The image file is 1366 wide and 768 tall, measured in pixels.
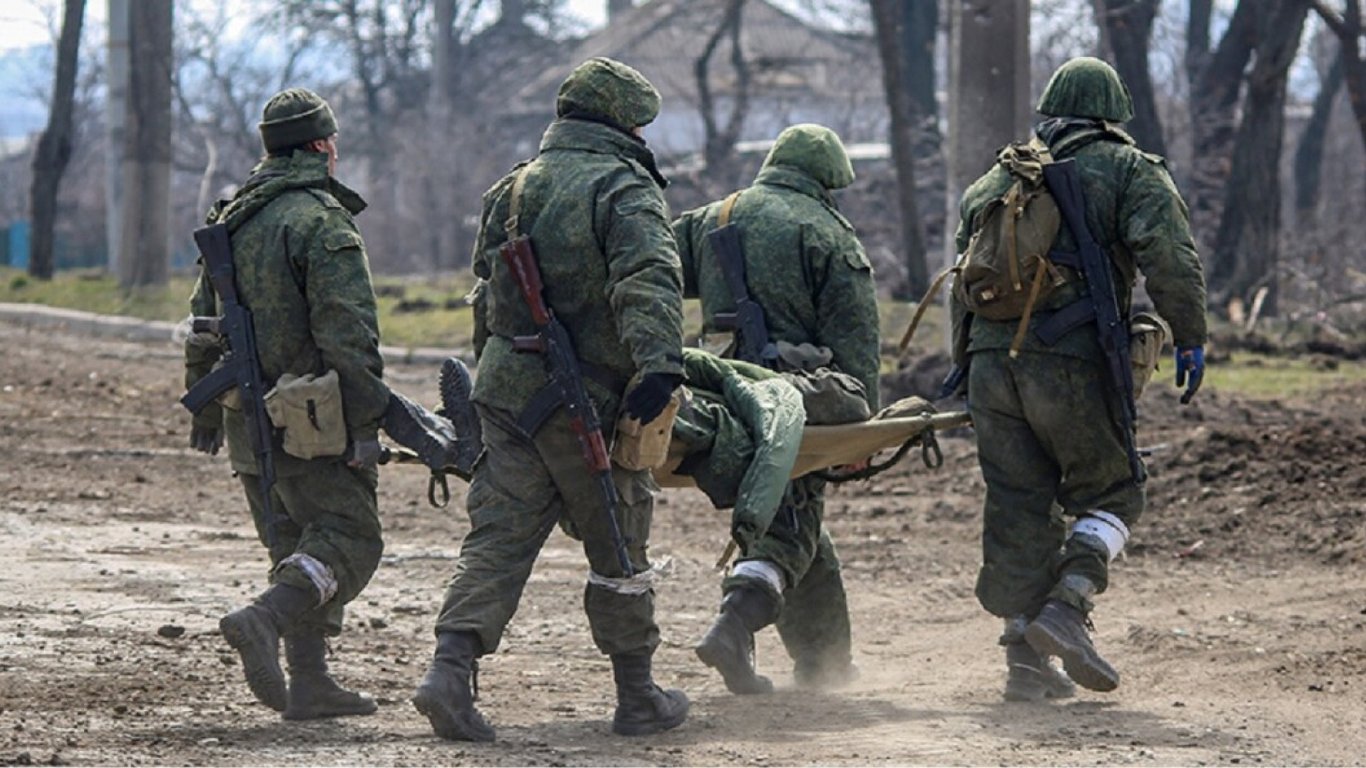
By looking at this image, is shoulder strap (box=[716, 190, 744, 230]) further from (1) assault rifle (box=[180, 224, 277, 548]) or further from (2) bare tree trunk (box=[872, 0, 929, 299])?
(2) bare tree trunk (box=[872, 0, 929, 299])

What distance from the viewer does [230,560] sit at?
10406 millimetres

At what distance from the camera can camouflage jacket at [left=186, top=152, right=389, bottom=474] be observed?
23.4 feet

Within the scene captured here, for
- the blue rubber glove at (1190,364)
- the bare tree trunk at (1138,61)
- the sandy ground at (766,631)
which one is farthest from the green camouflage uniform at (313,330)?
the bare tree trunk at (1138,61)

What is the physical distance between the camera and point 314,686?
7.36 metres

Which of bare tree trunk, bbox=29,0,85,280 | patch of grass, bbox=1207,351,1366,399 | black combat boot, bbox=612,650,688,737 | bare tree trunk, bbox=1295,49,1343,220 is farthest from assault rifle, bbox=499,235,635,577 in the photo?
bare tree trunk, bbox=1295,49,1343,220

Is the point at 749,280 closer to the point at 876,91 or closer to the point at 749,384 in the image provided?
the point at 749,384

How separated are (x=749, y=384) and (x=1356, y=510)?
4476 mm

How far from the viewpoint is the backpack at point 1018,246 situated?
7.77 meters

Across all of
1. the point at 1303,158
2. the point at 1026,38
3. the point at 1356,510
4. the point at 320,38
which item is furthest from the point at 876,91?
the point at 1356,510

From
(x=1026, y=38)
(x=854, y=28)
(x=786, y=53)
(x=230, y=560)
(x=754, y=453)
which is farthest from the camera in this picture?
(x=786, y=53)

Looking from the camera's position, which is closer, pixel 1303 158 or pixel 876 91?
pixel 1303 158

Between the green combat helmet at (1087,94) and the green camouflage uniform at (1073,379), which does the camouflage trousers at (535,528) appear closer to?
the green camouflage uniform at (1073,379)

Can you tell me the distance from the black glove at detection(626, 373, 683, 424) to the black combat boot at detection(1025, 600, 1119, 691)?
172cm

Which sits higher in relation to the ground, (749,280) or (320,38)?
(320,38)
